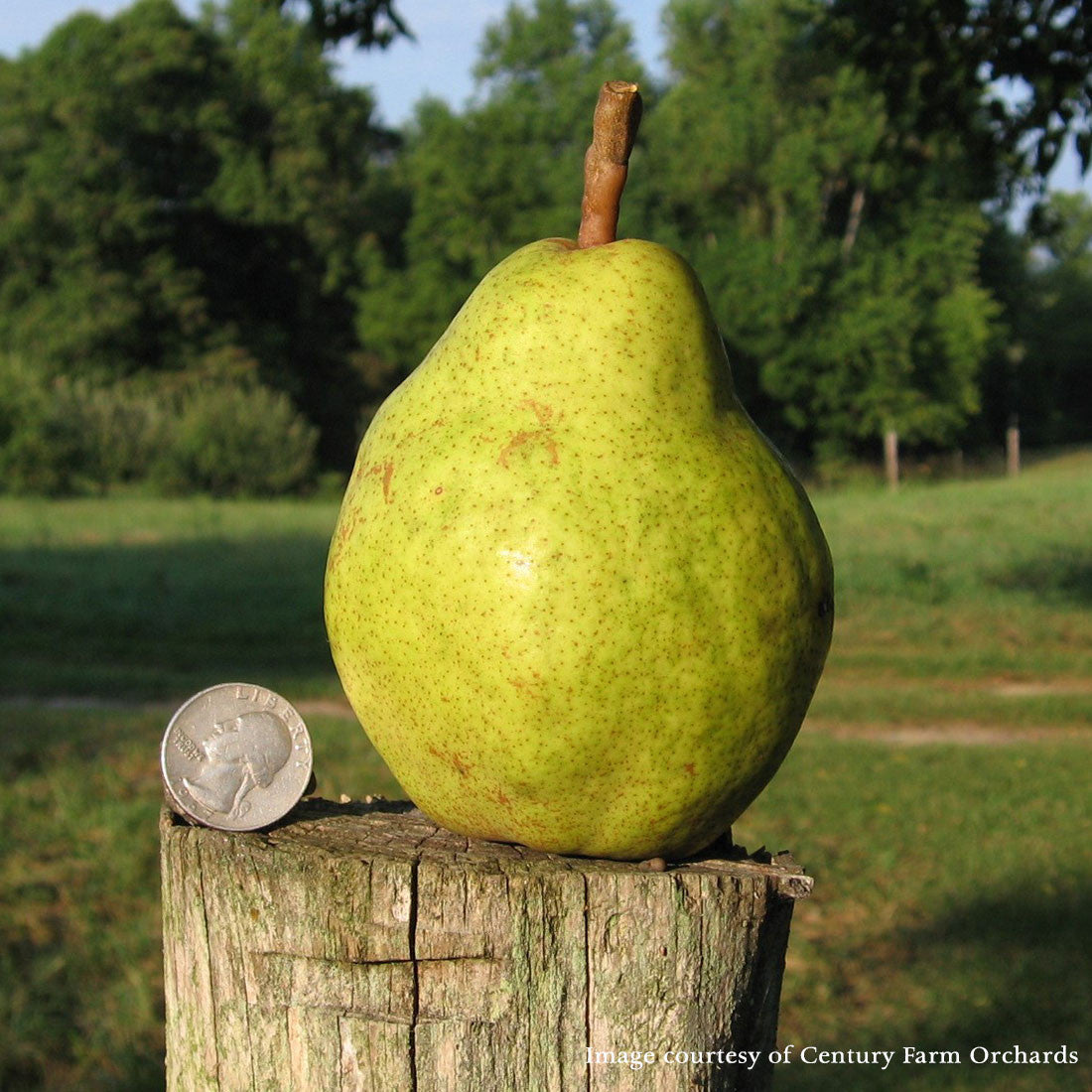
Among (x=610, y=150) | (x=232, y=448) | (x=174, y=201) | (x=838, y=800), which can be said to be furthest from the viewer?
(x=174, y=201)

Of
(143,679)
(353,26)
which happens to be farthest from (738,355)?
(353,26)

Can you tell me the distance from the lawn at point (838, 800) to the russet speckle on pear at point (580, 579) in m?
3.17

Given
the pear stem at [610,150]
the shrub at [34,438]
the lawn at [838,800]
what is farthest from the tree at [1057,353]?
the pear stem at [610,150]

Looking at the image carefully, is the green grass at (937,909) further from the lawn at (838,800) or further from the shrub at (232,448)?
the shrub at (232,448)

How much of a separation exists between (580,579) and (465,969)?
0.54 metres

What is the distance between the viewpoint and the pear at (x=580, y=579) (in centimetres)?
160

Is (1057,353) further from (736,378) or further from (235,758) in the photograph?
(235,758)

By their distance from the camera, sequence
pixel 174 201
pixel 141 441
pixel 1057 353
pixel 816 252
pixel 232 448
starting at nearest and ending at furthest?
pixel 141 441, pixel 232 448, pixel 816 252, pixel 174 201, pixel 1057 353

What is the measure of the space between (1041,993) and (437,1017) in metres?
3.80

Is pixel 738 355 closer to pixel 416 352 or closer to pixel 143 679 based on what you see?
pixel 416 352

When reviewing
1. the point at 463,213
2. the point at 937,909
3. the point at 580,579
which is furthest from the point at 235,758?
the point at 463,213

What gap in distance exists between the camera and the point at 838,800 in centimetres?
719

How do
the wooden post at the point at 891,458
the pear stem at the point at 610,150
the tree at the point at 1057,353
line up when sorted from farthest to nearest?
the tree at the point at 1057,353 → the wooden post at the point at 891,458 → the pear stem at the point at 610,150

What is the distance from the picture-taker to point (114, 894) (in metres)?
5.62
